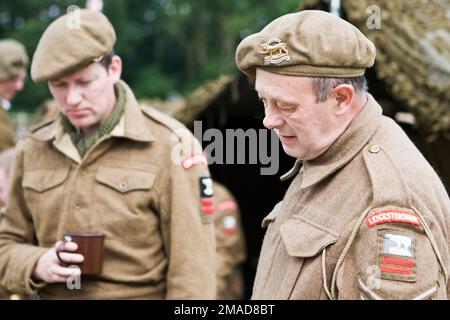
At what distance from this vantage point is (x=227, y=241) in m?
8.69

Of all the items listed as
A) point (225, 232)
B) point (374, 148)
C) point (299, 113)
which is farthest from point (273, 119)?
point (225, 232)

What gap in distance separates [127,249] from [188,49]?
81.6 feet

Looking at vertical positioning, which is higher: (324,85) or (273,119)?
(324,85)

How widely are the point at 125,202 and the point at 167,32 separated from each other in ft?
80.1

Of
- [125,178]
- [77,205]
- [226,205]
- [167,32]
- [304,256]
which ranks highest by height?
[304,256]

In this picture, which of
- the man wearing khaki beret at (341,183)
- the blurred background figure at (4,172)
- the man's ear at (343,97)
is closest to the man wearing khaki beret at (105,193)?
the blurred background figure at (4,172)

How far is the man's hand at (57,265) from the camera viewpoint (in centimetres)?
396

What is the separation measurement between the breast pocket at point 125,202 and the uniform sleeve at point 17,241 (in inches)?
12.4

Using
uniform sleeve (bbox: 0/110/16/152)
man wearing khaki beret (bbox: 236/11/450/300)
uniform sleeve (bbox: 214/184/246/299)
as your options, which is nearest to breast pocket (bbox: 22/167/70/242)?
man wearing khaki beret (bbox: 236/11/450/300)

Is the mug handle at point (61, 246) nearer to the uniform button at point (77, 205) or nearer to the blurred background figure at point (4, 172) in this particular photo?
the uniform button at point (77, 205)

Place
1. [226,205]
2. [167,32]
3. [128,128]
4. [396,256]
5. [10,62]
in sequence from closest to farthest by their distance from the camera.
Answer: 1. [396,256]
2. [128,128]
3. [10,62]
4. [226,205]
5. [167,32]

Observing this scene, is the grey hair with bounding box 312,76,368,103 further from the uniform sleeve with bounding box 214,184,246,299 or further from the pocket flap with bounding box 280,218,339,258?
the uniform sleeve with bounding box 214,184,246,299

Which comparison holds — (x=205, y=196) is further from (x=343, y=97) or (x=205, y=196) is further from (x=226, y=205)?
(x=226, y=205)
